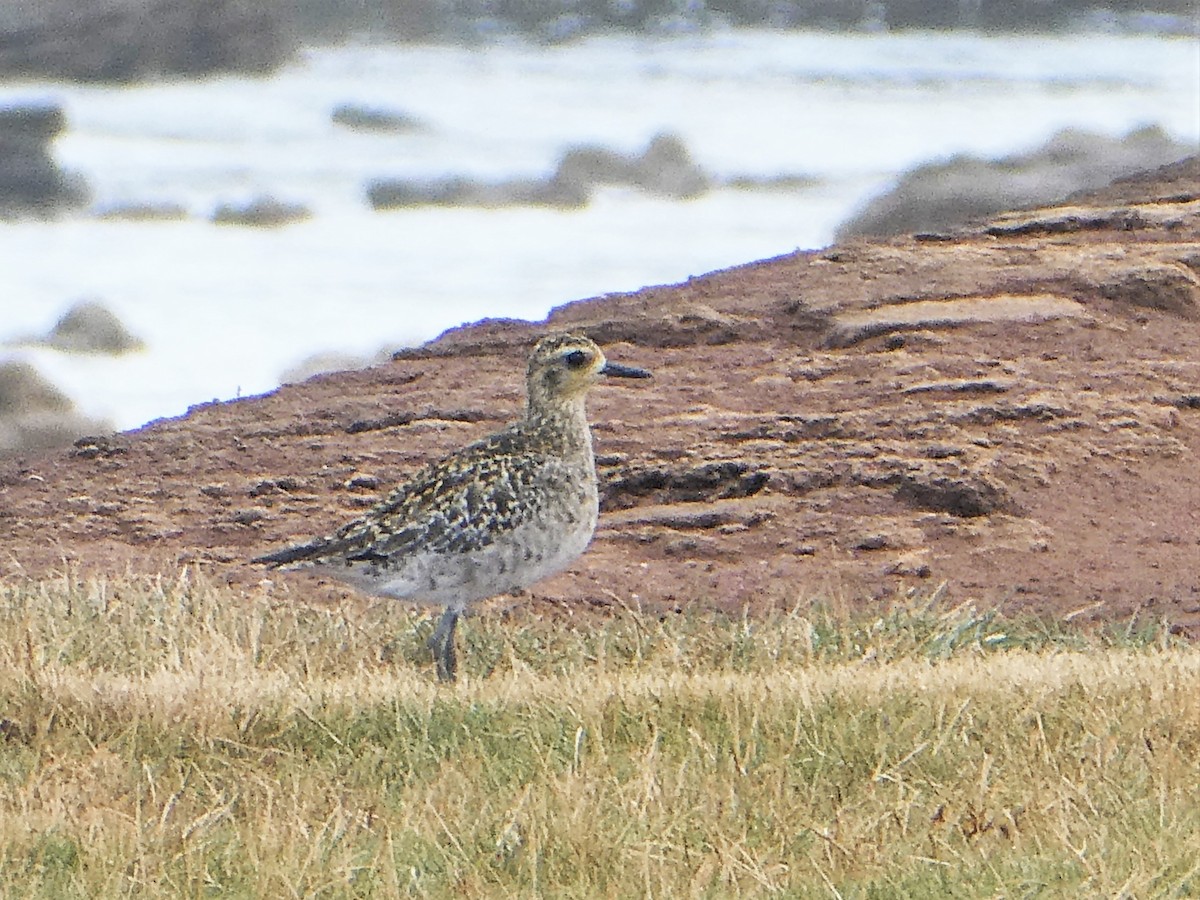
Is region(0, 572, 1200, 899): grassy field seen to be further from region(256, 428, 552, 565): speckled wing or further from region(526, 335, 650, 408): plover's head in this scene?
region(526, 335, 650, 408): plover's head

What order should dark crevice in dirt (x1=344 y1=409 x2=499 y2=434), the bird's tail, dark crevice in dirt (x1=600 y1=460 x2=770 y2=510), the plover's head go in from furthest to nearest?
1. dark crevice in dirt (x1=344 y1=409 x2=499 y2=434)
2. dark crevice in dirt (x1=600 y1=460 x2=770 y2=510)
3. the plover's head
4. the bird's tail

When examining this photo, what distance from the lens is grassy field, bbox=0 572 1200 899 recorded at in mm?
5793

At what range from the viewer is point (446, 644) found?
8234 mm

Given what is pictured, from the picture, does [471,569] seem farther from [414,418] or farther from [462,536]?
[414,418]

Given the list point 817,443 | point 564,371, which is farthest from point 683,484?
point 564,371

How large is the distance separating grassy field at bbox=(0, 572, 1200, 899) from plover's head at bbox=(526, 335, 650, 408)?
0.96 metres

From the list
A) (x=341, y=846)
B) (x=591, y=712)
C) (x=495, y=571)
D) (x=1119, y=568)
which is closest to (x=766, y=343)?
(x=1119, y=568)

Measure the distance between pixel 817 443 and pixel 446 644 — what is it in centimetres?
355

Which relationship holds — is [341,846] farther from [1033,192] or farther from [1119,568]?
[1033,192]

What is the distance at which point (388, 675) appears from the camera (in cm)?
800

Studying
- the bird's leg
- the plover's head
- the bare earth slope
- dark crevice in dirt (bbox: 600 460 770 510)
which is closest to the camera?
the bird's leg

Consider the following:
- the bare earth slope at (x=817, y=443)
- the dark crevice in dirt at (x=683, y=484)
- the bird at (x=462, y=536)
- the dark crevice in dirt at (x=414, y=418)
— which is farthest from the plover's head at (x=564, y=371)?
the dark crevice in dirt at (x=414, y=418)

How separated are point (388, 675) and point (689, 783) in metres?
1.85

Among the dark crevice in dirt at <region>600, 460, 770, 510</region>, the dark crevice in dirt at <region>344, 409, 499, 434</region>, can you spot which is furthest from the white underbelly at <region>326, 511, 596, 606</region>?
the dark crevice in dirt at <region>344, 409, 499, 434</region>
